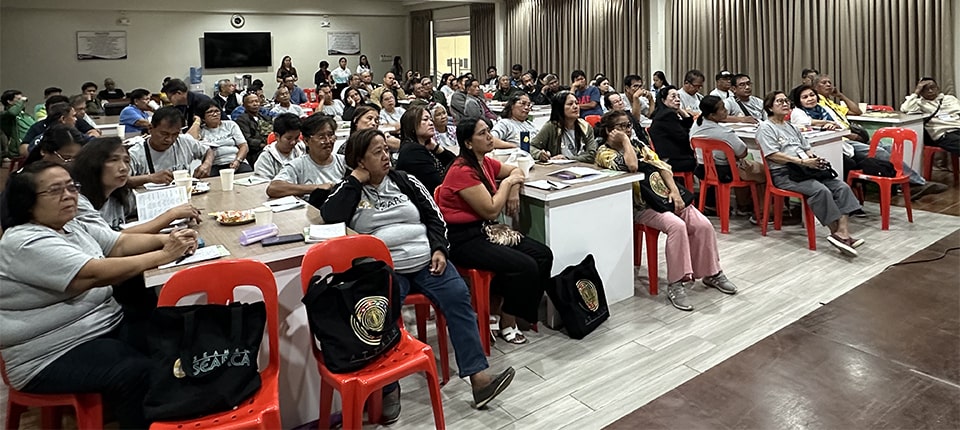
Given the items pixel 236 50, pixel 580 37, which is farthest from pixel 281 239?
pixel 236 50

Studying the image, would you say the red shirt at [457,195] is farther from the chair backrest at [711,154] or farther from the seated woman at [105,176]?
the chair backrest at [711,154]

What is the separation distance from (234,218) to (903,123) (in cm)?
609

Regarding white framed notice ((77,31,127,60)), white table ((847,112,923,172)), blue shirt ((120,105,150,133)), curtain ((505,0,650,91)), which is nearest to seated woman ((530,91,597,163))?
white table ((847,112,923,172))

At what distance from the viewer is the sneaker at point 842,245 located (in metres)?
4.55

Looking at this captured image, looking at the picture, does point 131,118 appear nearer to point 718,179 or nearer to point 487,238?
point 487,238

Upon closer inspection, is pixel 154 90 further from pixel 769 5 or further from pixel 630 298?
pixel 630 298

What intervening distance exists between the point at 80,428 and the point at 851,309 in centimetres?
361

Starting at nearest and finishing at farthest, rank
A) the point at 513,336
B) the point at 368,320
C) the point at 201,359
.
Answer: the point at 201,359
the point at 368,320
the point at 513,336

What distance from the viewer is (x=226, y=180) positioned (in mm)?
3625

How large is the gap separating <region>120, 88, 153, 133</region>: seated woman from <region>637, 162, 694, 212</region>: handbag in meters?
4.92

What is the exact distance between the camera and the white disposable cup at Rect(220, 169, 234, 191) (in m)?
3.61

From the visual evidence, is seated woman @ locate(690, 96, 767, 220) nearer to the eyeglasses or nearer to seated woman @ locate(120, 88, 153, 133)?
the eyeglasses

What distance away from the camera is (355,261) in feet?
7.96

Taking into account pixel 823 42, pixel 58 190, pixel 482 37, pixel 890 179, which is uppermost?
Result: pixel 482 37
